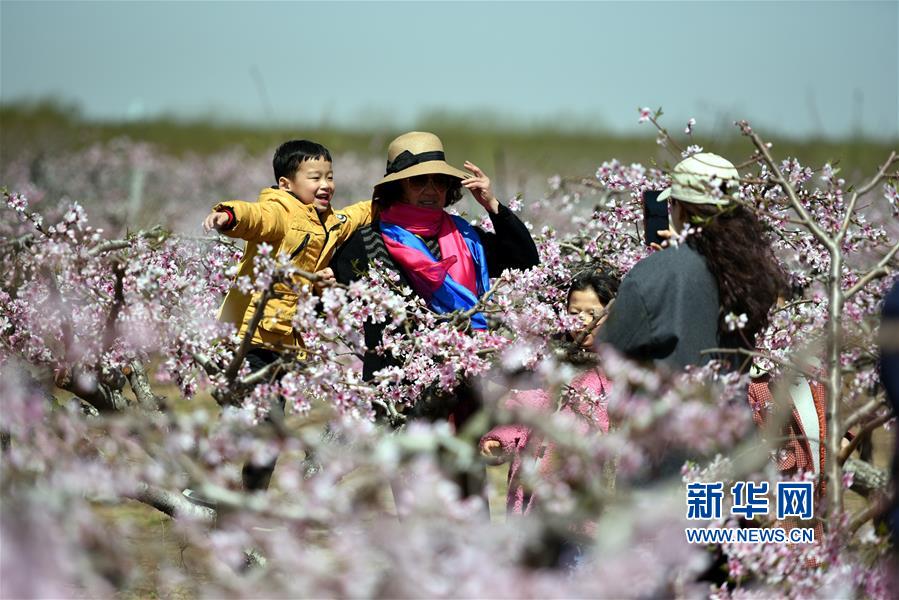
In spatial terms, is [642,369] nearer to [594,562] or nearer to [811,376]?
[811,376]

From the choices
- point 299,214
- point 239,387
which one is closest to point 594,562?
point 239,387

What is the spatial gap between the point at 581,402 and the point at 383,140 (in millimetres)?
23029

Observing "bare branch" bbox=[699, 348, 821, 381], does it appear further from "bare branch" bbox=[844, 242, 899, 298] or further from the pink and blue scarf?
the pink and blue scarf

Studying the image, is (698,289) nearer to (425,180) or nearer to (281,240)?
(425,180)

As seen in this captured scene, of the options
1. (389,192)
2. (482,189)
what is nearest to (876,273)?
(482,189)

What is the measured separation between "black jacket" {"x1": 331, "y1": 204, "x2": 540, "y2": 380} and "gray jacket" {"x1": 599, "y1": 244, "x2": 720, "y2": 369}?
1312 mm

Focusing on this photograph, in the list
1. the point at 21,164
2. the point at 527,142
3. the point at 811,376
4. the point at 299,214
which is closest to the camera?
the point at 811,376

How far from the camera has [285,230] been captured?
14.2ft

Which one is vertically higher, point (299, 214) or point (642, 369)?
point (299, 214)

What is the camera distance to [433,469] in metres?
2.07

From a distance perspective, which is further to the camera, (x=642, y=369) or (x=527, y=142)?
(x=527, y=142)

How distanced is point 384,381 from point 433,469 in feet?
6.34

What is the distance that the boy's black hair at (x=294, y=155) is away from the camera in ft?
14.7

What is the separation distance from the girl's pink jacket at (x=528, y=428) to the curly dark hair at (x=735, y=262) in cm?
86
